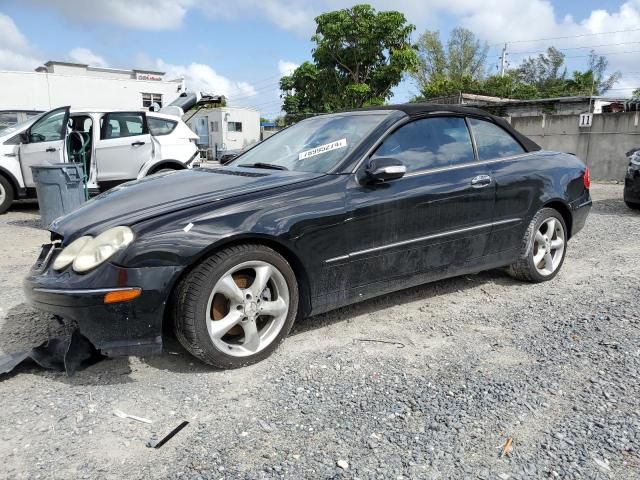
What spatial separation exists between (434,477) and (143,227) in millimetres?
1820

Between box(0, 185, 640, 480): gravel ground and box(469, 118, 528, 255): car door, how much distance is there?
58 centimetres

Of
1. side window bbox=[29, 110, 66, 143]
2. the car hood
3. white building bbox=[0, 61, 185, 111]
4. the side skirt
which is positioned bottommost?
the side skirt

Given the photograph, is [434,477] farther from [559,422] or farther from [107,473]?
[107,473]

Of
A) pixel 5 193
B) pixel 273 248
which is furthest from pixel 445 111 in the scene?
pixel 5 193

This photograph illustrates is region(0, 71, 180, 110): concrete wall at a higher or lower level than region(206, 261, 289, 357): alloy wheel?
higher

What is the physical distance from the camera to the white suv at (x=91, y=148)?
8125 mm

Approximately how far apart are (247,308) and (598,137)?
50.3 ft

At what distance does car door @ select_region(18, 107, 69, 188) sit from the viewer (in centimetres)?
814

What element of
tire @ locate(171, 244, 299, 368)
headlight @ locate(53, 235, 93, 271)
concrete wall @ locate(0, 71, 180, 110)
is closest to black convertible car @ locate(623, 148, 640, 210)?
tire @ locate(171, 244, 299, 368)

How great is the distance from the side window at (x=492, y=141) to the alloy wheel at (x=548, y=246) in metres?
0.71

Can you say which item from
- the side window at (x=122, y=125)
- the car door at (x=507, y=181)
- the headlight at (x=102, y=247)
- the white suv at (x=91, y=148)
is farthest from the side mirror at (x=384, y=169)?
the side window at (x=122, y=125)

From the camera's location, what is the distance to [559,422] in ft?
7.80

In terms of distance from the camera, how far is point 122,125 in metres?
8.45

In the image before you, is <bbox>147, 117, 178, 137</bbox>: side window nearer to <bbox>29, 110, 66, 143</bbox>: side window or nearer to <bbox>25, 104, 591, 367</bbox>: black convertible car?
<bbox>29, 110, 66, 143</bbox>: side window
